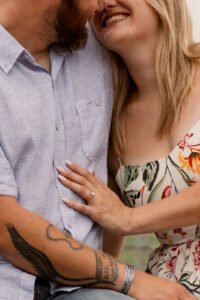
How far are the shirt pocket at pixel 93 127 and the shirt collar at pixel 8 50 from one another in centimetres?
28

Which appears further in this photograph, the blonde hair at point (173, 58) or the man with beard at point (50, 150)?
the blonde hair at point (173, 58)

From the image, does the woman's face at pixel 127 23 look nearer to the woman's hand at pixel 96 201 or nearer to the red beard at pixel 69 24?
the red beard at pixel 69 24

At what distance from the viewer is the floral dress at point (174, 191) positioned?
1842 millimetres

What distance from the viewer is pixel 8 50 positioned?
5.48ft

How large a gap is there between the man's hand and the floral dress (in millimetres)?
137

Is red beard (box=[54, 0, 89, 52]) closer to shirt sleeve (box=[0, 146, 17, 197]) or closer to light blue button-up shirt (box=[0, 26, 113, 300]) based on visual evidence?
light blue button-up shirt (box=[0, 26, 113, 300])

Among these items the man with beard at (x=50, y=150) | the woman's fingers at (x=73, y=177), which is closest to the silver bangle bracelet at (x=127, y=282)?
the man with beard at (x=50, y=150)

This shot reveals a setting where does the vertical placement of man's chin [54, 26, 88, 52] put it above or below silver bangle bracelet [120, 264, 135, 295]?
above

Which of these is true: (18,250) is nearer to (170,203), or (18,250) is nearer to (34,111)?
(34,111)

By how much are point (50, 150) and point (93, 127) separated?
223mm

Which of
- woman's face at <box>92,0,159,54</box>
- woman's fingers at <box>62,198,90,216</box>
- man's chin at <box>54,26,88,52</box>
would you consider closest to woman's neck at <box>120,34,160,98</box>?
woman's face at <box>92,0,159,54</box>

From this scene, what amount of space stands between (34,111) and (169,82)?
0.52 m

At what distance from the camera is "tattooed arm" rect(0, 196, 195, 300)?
155cm

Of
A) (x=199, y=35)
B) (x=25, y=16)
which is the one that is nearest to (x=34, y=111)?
(x=25, y=16)
